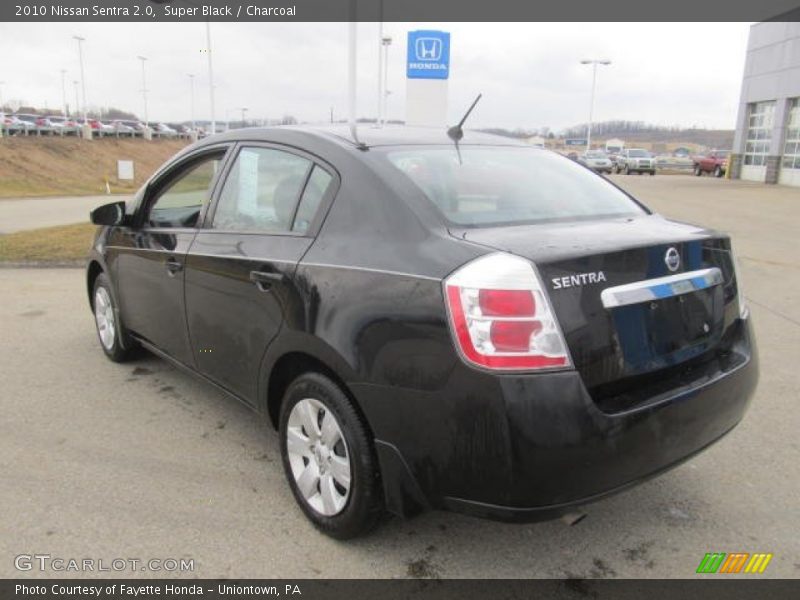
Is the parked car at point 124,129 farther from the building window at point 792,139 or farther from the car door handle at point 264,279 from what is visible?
the car door handle at point 264,279

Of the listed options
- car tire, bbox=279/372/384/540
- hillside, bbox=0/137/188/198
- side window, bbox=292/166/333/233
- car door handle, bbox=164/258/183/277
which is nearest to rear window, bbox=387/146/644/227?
side window, bbox=292/166/333/233

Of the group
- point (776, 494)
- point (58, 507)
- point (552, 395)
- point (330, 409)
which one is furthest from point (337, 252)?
point (776, 494)

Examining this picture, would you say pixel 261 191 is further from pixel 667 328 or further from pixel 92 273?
pixel 92 273

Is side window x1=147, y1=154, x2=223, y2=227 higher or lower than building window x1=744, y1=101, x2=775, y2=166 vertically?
lower

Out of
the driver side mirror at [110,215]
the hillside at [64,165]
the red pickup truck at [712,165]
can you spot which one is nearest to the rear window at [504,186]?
the driver side mirror at [110,215]

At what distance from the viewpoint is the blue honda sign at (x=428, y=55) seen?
18.0m

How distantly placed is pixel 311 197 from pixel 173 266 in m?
1.19

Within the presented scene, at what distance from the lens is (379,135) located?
10.6ft

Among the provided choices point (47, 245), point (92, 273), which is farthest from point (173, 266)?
point (47, 245)

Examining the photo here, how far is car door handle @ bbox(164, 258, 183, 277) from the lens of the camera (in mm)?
3652

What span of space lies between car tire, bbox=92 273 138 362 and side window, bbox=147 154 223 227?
891 mm

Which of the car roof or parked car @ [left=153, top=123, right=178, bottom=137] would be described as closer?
the car roof

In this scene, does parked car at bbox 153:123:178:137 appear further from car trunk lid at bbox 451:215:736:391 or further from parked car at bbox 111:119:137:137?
car trunk lid at bbox 451:215:736:391
